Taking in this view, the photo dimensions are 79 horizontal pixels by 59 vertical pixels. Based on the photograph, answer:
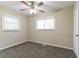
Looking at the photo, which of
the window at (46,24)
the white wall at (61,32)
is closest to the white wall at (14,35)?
the window at (46,24)

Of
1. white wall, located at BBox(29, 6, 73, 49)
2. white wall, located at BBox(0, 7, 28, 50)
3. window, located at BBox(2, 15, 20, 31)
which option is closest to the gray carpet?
white wall, located at BBox(0, 7, 28, 50)

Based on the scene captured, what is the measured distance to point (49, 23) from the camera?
4812 mm

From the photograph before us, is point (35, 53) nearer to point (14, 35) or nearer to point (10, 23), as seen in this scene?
point (14, 35)

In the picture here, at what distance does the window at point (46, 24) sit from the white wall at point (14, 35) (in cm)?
109

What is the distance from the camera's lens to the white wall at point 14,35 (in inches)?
148

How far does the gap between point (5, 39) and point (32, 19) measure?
2642 millimetres

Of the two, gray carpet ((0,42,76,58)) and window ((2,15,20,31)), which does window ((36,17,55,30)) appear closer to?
window ((2,15,20,31))

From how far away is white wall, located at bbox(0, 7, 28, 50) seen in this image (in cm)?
377

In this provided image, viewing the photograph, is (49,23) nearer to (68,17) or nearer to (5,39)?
(68,17)

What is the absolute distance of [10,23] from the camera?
4.38 metres

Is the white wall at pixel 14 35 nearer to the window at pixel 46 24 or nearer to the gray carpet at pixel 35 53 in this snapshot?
the gray carpet at pixel 35 53

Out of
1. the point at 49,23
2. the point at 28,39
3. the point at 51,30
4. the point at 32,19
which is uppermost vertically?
the point at 32,19

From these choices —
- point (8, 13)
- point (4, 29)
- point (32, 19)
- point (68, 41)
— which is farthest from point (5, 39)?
point (68, 41)

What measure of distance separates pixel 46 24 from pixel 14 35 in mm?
2222
